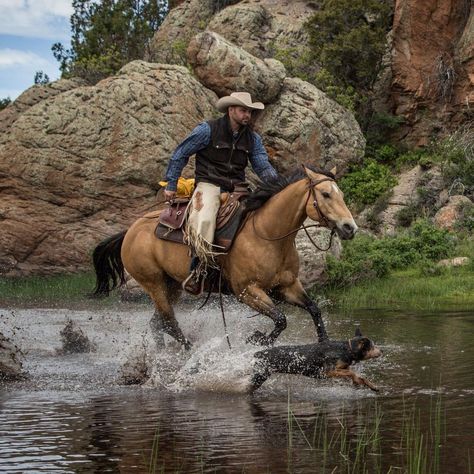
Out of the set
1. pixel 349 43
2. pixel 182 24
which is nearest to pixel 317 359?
pixel 349 43

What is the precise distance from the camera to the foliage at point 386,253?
18.0m

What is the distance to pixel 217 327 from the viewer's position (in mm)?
12734

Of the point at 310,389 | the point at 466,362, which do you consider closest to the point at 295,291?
the point at 310,389

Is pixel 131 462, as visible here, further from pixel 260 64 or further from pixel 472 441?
pixel 260 64

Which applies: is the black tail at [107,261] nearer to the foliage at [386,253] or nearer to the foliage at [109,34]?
the foliage at [386,253]

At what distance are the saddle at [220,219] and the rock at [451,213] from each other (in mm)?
10494

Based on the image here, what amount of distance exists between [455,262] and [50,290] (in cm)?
791

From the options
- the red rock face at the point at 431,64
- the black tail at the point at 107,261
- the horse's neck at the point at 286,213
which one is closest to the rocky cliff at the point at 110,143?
the red rock face at the point at 431,64

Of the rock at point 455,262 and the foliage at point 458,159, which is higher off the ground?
the foliage at point 458,159

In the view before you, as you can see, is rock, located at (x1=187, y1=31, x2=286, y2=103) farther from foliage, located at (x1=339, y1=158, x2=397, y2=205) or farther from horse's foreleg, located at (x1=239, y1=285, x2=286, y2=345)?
horse's foreleg, located at (x1=239, y1=285, x2=286, y2=345)

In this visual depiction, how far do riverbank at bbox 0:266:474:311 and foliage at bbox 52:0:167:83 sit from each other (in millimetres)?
11270

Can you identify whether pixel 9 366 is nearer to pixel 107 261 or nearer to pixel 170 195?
pixel 170 195

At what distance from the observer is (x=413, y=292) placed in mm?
17234

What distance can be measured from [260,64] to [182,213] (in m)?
13.6
